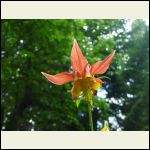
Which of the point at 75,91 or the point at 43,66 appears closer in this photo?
the point at 75,91

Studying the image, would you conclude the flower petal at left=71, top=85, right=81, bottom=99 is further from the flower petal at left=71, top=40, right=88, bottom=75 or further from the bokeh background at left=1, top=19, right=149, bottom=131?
the bokeh background at left=1, top=19, right=149, bottom=131

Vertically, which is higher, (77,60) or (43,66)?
(43,66)

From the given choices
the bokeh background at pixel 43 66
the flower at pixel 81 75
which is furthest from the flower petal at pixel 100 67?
the bokeh background at pixel 43 66

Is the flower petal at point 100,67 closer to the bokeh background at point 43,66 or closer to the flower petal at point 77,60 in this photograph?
the flower petal at point 77,60

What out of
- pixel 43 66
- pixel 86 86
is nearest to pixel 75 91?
pixel 86 86

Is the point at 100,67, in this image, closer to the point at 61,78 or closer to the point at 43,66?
the point at 61,78

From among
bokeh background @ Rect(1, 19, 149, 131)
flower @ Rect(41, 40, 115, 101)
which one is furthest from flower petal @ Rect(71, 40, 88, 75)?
bokeh background @ Rect(1, 19, 149, 131)
